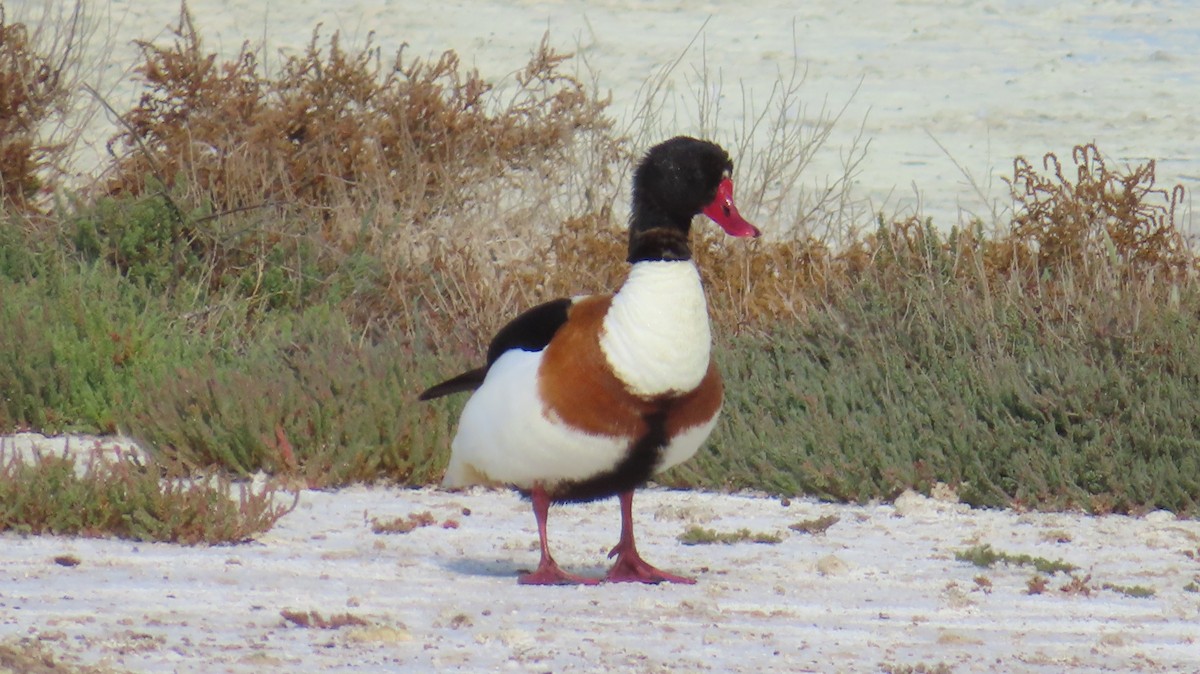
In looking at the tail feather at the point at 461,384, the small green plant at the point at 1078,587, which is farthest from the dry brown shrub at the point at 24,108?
the small green plant at the point at 1078,587

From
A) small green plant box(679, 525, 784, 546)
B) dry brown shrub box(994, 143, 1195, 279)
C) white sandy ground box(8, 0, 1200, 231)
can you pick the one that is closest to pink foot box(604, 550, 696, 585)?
small green plant box(679, 525, 784, 546)

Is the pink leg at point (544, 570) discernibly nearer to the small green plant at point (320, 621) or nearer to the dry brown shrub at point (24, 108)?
the small green plant at point (320, 621)

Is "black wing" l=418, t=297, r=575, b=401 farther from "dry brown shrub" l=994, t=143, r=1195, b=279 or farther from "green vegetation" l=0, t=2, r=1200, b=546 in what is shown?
"dry brown shrub" l=994, t=143, r=1195, b=279

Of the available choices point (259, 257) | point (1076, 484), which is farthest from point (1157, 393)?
point (259, 257)

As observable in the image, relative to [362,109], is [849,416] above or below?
below

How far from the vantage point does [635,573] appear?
17.3 feet

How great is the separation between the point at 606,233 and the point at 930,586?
13.8 feet

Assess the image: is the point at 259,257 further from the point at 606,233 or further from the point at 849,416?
the point at 849,416

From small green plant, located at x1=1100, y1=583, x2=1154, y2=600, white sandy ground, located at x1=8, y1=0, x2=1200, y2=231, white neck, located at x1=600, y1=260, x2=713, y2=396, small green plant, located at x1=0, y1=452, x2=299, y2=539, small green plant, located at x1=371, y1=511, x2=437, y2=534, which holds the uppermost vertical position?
white sandy ground, located at x1=8, y1=0, x2=1200, y2=231

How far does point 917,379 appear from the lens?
23.7ft

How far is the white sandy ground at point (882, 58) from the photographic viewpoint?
1567 cm

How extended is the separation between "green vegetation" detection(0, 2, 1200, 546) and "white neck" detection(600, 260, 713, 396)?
1.51m

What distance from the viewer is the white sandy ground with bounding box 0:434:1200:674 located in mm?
4352

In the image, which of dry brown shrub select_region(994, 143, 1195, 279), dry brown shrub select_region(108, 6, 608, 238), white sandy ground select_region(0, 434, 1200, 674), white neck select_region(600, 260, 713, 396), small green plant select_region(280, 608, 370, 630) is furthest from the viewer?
dry brown shrub select_region(108, 6, 608, 238)
